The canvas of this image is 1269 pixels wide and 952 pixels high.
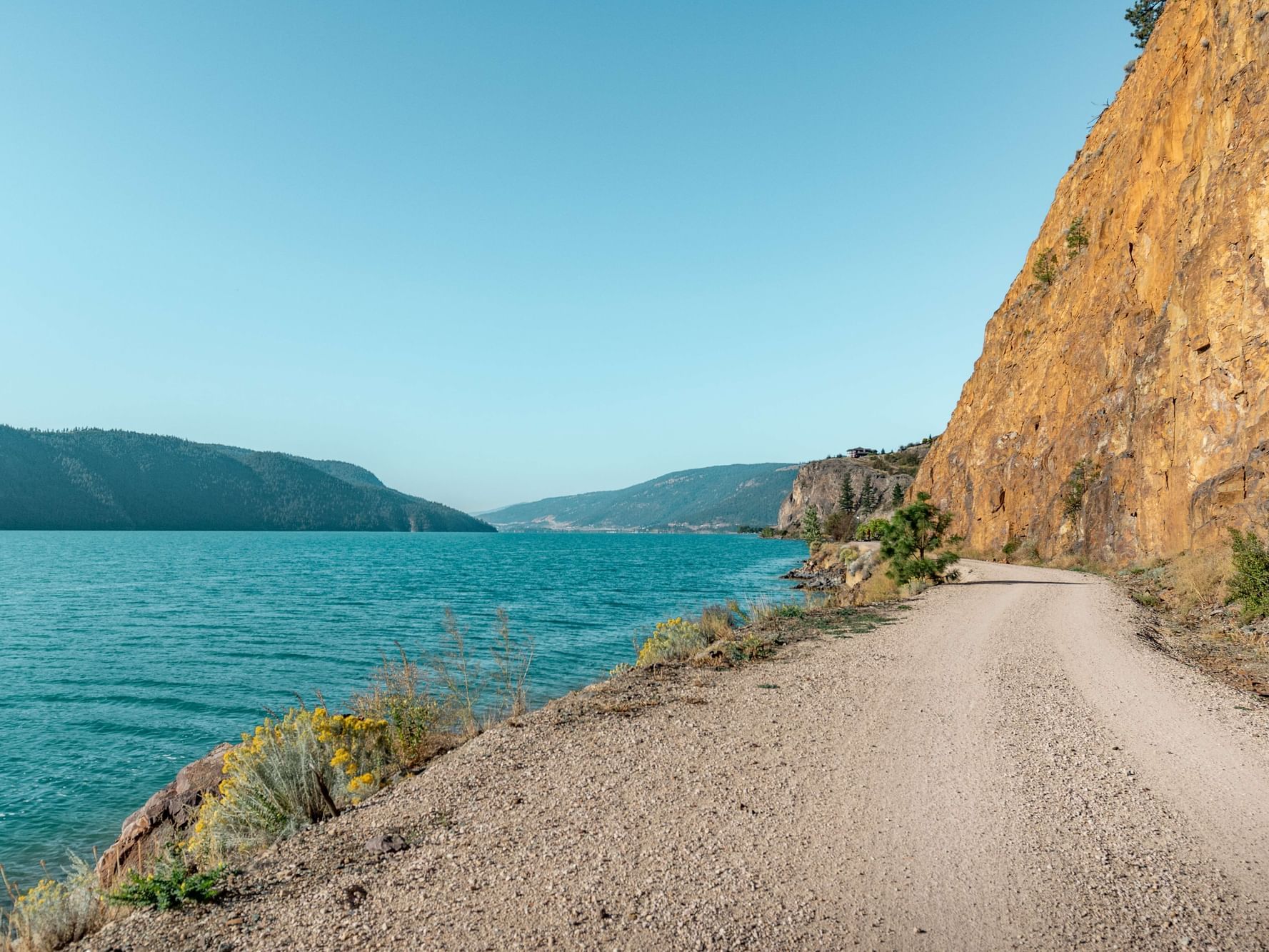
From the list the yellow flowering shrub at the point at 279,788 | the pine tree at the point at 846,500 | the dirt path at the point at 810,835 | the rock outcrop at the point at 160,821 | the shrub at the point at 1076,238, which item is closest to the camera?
the dirt path at the point at 810,835

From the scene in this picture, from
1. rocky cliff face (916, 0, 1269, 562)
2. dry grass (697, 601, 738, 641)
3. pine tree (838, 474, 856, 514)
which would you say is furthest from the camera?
pine tree (838, 474, 856, 514)

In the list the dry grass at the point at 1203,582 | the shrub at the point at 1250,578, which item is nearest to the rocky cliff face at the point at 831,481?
the dry grass at the point at 1203,582

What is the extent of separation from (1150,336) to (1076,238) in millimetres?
14016

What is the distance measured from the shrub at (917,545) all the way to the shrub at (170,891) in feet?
77.3

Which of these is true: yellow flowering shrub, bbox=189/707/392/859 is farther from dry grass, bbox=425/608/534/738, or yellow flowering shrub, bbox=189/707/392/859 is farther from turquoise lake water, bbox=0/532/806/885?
turquoise lake water, bbox=0/532/806/885

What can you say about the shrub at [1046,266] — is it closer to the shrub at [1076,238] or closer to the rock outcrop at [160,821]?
the shrub at [1076,238]

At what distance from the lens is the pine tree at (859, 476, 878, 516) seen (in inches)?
4705

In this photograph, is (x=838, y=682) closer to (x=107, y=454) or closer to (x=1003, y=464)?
(x=1003, y=464)

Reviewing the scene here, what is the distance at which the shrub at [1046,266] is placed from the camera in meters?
41.7

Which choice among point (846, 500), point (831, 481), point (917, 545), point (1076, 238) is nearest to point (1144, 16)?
point (1076, 238)

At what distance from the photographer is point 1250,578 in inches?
538

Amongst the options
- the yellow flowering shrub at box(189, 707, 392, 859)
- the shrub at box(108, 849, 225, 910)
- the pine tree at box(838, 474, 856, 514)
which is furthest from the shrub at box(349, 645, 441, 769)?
the pine tree at box(838, 474, 856, 514)

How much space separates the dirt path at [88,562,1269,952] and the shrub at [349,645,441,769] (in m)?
0.82

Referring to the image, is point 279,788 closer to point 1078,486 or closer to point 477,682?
point 477,682
